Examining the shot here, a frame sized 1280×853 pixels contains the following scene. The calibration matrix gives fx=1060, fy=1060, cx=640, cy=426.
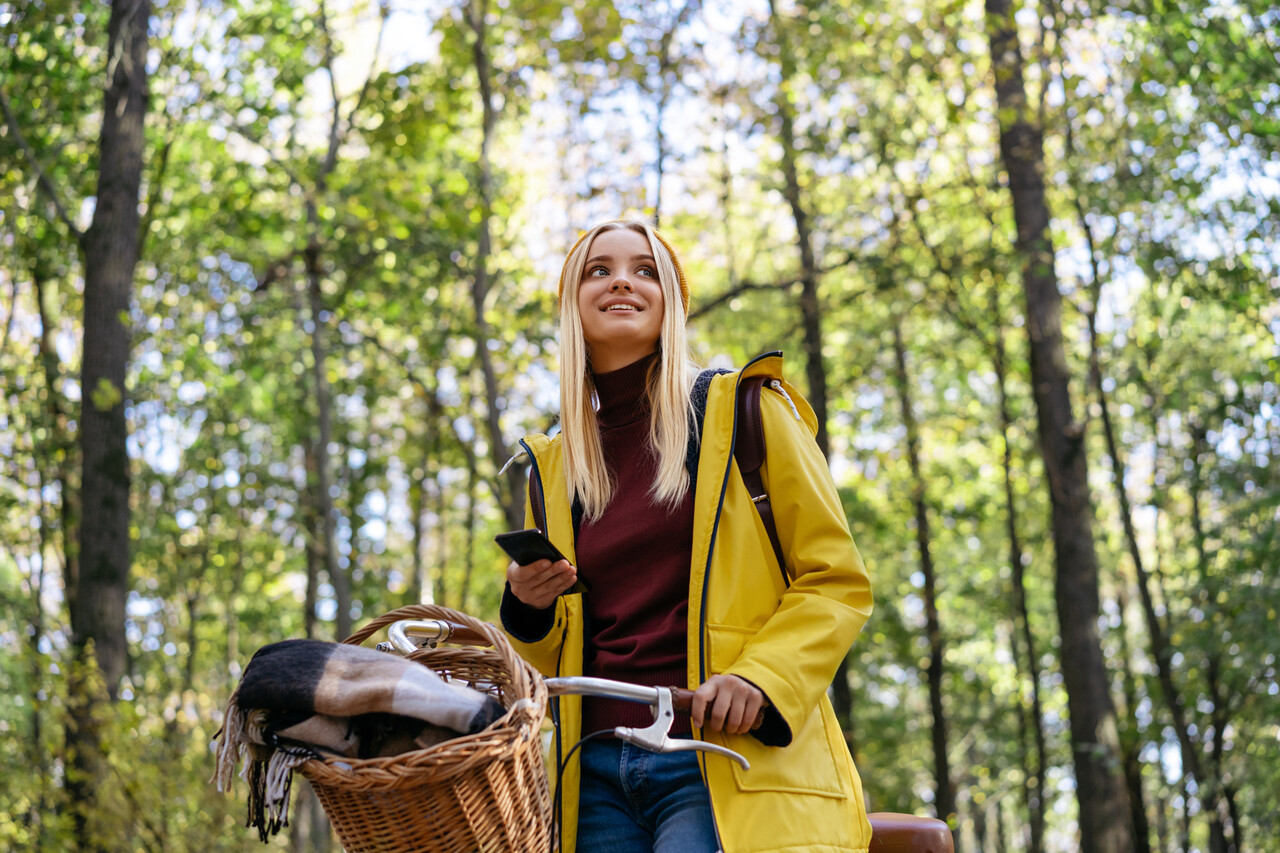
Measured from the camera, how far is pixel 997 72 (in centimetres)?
891

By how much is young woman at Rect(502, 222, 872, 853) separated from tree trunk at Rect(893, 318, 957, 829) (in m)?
13.3

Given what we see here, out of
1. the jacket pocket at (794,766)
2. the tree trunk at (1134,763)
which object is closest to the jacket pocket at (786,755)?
the jacket pocket at (794,766)

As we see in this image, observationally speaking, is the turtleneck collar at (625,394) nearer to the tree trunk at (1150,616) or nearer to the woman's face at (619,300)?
the woman's face at (619,300)

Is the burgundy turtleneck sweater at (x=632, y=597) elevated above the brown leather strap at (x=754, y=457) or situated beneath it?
situated beneath

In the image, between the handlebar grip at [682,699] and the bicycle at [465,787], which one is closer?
the bicycle at [465,787]

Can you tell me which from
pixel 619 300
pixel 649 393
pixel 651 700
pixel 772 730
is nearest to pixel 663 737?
pixel 651 700

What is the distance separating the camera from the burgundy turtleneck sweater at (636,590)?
2494 millimetres

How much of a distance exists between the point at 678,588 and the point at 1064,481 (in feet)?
27.9

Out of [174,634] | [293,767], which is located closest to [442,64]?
[293,767]

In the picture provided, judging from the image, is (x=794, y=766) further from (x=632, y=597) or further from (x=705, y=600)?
(x=632, y=597)

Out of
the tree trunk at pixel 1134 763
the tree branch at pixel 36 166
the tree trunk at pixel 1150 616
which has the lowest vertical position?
the tree trunk at pixel 1134 763

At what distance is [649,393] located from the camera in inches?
114

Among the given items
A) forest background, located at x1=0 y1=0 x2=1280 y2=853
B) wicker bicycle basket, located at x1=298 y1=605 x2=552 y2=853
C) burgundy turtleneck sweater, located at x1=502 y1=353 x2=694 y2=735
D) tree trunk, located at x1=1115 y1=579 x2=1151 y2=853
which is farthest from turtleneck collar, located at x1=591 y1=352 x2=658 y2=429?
tree trunk, located at x1=1115 y1=579 x2=1151 y2=853

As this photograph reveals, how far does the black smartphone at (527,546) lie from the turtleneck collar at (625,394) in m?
0.68
